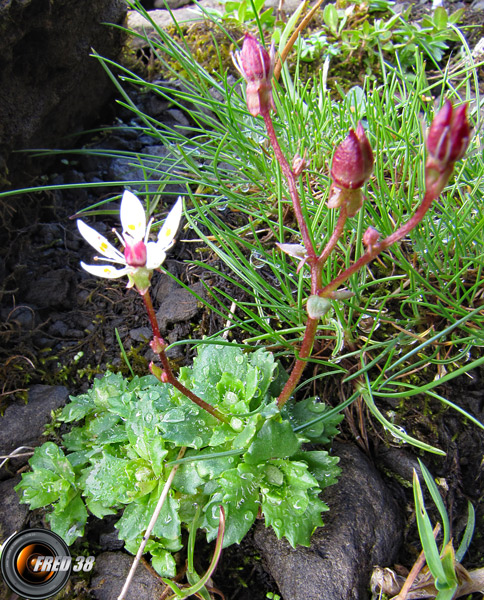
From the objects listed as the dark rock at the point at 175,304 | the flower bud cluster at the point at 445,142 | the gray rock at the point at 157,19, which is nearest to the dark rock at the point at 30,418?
the dark rock at the point at 175,304

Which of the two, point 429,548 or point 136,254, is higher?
point 136,254

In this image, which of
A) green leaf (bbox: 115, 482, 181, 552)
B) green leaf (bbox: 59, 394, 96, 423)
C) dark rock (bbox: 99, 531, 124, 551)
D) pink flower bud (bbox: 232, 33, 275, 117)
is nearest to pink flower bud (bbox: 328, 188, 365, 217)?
pink flower bud (bbox: 232, 33, 275, 117)

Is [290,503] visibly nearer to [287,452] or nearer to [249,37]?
[287,452]

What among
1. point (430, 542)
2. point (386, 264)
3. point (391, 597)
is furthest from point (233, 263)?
point (391, 597)

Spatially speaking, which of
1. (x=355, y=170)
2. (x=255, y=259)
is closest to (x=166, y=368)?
(x=355, y=170)

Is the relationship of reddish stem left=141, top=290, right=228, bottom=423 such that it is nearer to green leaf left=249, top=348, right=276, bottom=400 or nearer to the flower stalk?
green leaf left=249, top=348, right=276, bottom=400

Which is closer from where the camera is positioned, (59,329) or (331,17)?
(59,329)

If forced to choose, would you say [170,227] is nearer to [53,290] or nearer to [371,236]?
[371,236]
